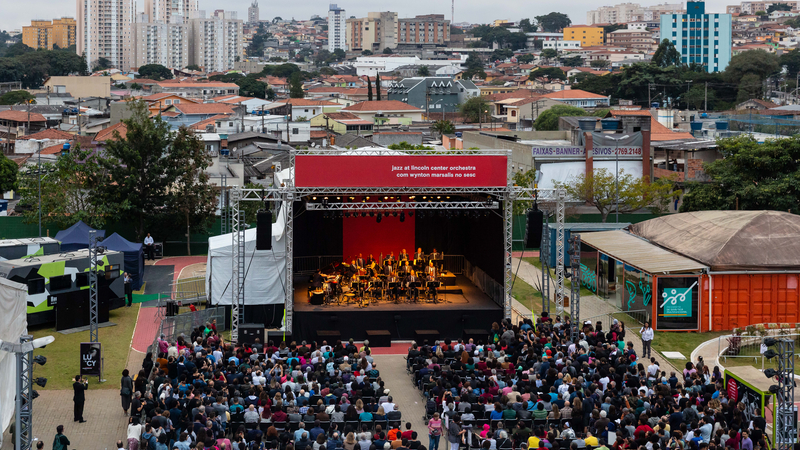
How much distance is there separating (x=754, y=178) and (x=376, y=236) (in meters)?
15.9

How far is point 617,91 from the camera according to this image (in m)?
107

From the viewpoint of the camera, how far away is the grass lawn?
19.1 metres

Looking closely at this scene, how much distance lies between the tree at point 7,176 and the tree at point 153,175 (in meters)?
15.2

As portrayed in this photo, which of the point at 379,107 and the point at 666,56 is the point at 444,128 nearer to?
the point at 379,107

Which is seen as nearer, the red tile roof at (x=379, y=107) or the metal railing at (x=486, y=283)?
the metal railing at (x=486, y=283)

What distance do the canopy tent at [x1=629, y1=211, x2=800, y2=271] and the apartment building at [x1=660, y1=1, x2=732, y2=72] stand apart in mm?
156910

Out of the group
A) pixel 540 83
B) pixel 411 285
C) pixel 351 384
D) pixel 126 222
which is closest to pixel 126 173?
pixel 126 222

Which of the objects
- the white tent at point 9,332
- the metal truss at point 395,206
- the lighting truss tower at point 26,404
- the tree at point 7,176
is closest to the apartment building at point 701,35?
the tree at point 7,176

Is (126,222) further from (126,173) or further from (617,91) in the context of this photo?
(617,91)

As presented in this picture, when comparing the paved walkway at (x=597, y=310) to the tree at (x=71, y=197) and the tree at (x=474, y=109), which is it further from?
the tree at (x=474, y=109)

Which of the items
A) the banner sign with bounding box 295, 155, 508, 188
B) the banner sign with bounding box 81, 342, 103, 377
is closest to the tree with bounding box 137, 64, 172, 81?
the banner sign with bounding box 295, 155, 508, 188

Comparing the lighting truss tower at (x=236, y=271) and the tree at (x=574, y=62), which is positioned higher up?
the tree at (x=574, y=62)

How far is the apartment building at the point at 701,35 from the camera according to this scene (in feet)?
566

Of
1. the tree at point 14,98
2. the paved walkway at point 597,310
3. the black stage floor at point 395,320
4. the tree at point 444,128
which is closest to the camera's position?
the paved walkway at point 597,310
